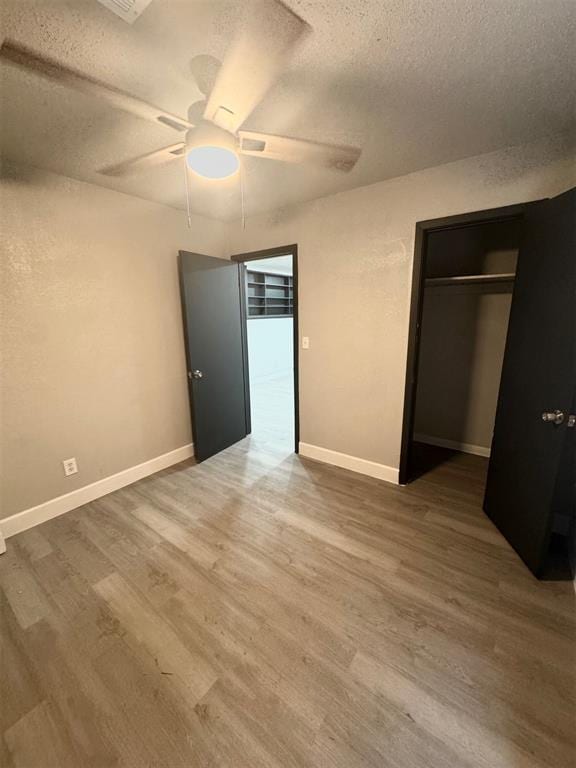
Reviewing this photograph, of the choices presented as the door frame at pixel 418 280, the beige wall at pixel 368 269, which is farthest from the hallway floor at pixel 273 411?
the door frame at pixel 418 280

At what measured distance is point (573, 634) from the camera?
50.6 inches

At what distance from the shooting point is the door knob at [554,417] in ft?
4.55

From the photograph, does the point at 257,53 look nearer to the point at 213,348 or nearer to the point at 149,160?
the point at 149,160

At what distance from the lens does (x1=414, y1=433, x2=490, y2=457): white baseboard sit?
295 cm

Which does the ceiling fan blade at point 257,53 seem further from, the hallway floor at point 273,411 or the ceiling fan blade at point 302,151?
the hallway floor at point 273,411

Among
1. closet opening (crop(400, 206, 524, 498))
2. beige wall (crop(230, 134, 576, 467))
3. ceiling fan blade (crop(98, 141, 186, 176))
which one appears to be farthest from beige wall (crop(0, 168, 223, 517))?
closet opening (crop(400, 206, 524, 498))

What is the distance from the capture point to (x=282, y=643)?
1.28 meters

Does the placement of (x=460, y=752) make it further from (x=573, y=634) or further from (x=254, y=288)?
(x=254, y=288)

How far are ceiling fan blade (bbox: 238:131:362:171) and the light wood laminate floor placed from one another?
2.10 meters

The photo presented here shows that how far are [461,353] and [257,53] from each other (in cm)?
287

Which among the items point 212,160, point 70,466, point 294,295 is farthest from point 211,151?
point 70,466

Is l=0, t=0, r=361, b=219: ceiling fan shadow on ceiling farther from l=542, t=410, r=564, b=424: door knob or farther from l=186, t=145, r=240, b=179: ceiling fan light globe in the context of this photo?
l=542, t=410, r=564, b=424: door knob

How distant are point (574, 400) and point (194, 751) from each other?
81.3 inches

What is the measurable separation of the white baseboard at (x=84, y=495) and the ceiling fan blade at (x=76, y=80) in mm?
2356
